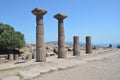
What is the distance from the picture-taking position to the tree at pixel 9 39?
37.4m

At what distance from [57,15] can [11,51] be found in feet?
57.9

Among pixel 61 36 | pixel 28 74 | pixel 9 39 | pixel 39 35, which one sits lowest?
pixel 28 74

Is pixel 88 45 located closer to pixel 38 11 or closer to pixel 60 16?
pixel 60 16

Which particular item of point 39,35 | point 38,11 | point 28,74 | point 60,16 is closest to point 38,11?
point 38,11

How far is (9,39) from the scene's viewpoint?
37938mm

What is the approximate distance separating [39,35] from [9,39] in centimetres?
1890

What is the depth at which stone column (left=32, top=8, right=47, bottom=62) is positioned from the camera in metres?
19.8

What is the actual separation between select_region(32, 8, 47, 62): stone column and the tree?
18.3m

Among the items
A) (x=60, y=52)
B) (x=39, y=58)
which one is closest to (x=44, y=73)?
(x=39, y=58)

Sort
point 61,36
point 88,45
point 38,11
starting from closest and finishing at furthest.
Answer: point 38,11 < point 61,36 < point 88,45

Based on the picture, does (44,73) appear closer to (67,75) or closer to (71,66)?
(67,75)

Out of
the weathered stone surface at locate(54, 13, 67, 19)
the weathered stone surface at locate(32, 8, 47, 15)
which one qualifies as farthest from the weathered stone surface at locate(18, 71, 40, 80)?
the weathered stone surface at locate(54, 13, 67, 19)

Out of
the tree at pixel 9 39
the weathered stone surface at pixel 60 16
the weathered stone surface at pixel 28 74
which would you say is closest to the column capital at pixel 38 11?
the weathered stone surface at pixel 60 16

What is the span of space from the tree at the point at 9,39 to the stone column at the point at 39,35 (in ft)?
60.0
